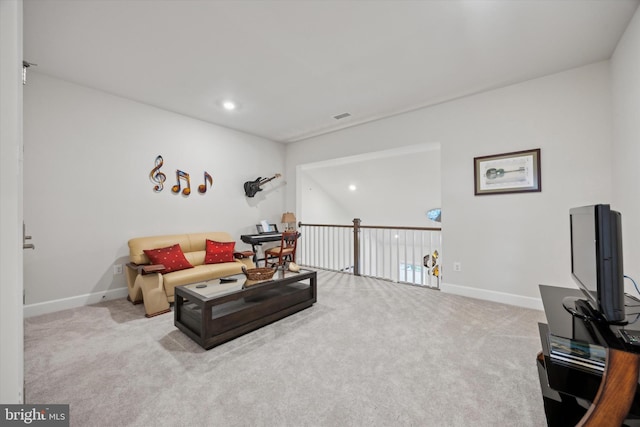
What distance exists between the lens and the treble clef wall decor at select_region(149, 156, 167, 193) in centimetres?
369

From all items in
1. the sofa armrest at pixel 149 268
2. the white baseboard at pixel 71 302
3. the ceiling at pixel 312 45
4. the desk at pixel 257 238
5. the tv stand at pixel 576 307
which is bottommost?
the white baseboard at pixel 71 302

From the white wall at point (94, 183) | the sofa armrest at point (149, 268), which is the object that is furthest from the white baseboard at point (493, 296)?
the white wall at point (94, 183)

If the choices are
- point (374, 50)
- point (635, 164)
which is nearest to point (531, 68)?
point (635, 164)

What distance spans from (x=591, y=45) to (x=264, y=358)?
3.95 meters

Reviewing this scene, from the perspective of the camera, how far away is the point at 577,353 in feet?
3.32

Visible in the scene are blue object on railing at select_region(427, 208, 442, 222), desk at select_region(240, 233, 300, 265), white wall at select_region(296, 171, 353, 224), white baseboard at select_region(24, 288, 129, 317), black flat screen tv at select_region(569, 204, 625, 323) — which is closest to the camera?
black flat screen tv at select_region(569, 204, 625, 323)

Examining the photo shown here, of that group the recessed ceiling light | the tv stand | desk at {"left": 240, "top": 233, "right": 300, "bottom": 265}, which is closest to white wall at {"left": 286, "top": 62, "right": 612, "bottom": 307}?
the tv stand

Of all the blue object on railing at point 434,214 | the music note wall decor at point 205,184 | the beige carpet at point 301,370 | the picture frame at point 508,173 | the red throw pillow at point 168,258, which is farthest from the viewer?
the blue object on railing at point 434,214

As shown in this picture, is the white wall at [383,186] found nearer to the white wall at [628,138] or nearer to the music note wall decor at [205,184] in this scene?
the music note wall decor at [205,184]

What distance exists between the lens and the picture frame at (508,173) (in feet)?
9.57

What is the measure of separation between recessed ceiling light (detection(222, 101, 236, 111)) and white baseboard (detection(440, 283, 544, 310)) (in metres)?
3.86

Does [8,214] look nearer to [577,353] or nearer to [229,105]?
[577,353]

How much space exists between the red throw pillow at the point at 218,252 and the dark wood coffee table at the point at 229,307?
968 mm

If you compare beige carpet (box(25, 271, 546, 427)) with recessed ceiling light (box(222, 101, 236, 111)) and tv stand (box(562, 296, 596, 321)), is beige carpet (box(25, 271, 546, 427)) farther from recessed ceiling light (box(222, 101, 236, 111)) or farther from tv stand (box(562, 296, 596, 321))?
recessed ceiling light (box(222, 101, 236, 111))
